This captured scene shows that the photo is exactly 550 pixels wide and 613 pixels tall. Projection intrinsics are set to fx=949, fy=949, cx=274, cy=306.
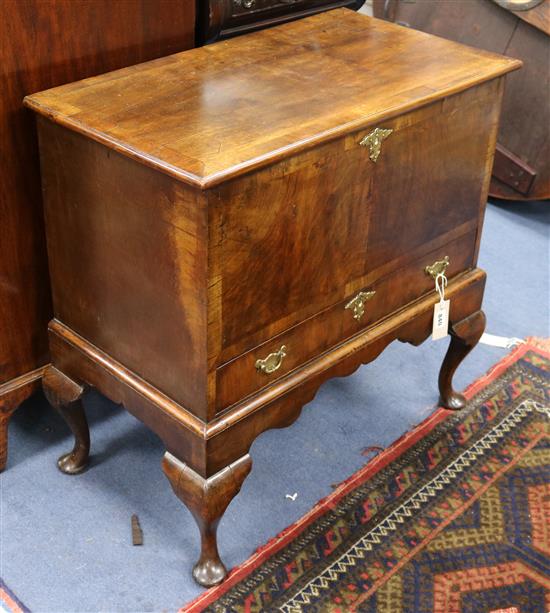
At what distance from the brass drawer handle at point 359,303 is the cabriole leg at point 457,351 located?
363 millimetres

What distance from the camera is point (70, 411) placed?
1.98 metres

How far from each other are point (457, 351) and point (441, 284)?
0.90 ft

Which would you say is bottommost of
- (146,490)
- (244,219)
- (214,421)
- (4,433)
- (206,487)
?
(146,490)

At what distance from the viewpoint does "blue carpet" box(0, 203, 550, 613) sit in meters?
1.84

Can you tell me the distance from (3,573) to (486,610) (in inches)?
36.7

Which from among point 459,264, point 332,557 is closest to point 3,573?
point 332,557

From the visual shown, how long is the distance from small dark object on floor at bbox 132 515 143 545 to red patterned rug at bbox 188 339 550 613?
0.19 meters

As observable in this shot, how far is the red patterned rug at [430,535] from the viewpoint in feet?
5.98

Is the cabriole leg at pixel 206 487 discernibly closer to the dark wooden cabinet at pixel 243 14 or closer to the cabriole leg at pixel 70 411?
the cabriole leg at pixel 70 411

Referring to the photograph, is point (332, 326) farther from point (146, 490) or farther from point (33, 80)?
point (33, 80)

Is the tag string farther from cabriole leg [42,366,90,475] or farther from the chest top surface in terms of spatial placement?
cabriole leg [42,366,90,475]

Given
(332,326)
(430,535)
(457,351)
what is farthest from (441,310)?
(430,535)

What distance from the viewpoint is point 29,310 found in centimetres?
192

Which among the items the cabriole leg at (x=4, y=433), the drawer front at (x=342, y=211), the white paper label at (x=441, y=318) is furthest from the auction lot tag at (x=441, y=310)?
the cabriole leg at (x=4, y=433)
